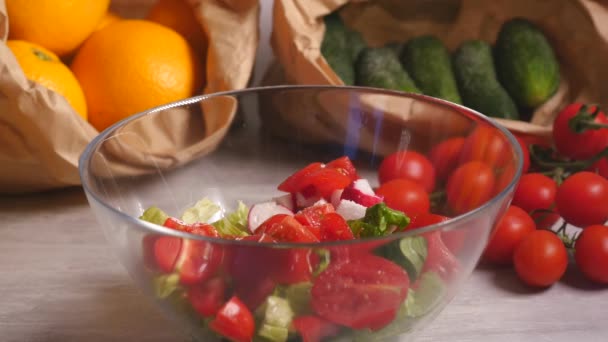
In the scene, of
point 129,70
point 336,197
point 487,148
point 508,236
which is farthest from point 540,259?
point 129,70

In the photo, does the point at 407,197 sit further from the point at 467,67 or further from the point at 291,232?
the point at 467,67

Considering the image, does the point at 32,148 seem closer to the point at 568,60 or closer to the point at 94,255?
the point at 94,255

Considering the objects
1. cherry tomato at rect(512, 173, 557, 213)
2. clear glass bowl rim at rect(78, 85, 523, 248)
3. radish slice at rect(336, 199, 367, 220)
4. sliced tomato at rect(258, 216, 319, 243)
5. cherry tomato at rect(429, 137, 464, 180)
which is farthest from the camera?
cherry tomato at rect(512, 173, 557, 213)

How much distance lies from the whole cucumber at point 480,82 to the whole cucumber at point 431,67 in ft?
0.05

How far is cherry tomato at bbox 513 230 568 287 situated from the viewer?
0.85 m

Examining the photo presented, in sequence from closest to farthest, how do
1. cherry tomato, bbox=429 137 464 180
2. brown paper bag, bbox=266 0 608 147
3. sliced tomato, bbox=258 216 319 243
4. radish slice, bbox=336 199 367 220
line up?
sliced tomato, bbox=258 216 319 243, radish slice, bbox=336 199 367 220, cherry tomato, bbox=429 137 464 180, brown paper bag, bbox=266 0 608 147

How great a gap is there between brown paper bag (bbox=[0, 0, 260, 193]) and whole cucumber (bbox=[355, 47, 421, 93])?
0.20 meters

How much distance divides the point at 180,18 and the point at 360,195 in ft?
1.90

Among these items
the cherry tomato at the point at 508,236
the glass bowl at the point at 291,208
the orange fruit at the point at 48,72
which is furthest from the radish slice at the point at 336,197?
the orange fruit at the point at 48,72

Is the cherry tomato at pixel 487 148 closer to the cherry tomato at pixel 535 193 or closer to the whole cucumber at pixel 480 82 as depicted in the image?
the cherry tomato at pixel 535 193

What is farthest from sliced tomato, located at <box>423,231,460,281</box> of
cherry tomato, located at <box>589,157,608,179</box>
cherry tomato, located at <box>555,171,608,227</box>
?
cherry tomato, located at <box>589,157,608,179</box>

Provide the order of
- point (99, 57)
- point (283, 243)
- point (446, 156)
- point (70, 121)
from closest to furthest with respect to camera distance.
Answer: point (283, 243)
point (446, 156)
point (70, 121)
point (99, 57)

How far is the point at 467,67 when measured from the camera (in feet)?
4.21

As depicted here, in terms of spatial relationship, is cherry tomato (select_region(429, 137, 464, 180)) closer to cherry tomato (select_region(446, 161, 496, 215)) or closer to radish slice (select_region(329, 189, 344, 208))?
cherry tomato (select_region(446, 161, 496, 215))
